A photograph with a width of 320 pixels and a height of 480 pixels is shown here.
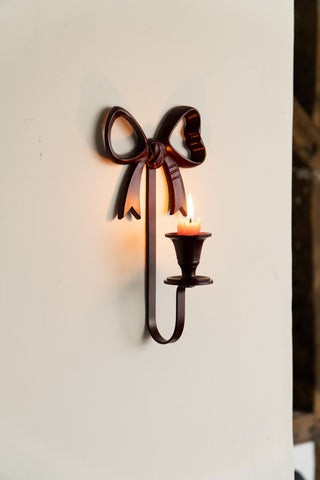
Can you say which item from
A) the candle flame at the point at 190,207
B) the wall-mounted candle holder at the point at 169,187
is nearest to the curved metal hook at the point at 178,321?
the wall-mounted candle holder at the point at 169,187

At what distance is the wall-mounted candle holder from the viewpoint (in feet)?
2.49

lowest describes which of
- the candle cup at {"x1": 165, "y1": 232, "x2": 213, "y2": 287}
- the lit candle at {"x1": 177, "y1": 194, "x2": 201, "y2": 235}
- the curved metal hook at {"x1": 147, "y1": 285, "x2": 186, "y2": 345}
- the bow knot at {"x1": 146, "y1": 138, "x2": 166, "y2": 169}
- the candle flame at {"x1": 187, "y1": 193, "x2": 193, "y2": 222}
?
the curved metal hook at {"x1": 147, "y1": 285, "x2": 186, "y2": 345}

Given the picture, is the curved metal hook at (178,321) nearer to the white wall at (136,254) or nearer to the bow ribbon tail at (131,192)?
the white wall at (136,254)

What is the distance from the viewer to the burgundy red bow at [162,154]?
0.76 meters

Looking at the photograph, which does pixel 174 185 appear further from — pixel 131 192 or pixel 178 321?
pixel 178 321

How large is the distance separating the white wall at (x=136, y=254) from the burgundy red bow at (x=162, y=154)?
2 cm

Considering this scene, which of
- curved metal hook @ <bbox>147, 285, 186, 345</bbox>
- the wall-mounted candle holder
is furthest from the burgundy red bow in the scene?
curved metal hook @ <bbox>147, 285, 186, 345</bbox>

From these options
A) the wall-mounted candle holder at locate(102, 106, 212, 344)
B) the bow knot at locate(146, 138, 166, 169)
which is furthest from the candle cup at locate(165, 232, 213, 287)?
the bow knot at locate(146, 138, 166, 169)

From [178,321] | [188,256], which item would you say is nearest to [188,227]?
[188,256]

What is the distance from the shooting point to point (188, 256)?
2.49 feet

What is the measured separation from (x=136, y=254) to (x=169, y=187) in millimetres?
119

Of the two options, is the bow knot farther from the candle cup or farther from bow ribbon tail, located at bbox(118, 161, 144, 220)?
the candle cup

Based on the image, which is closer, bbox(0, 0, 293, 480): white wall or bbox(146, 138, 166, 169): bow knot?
bbox(0, 0, 293, 480): white wall

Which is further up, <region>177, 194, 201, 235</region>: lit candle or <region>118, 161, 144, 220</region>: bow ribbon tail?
<region>118, 161, 144, 220</region>: bow ribbon tail
